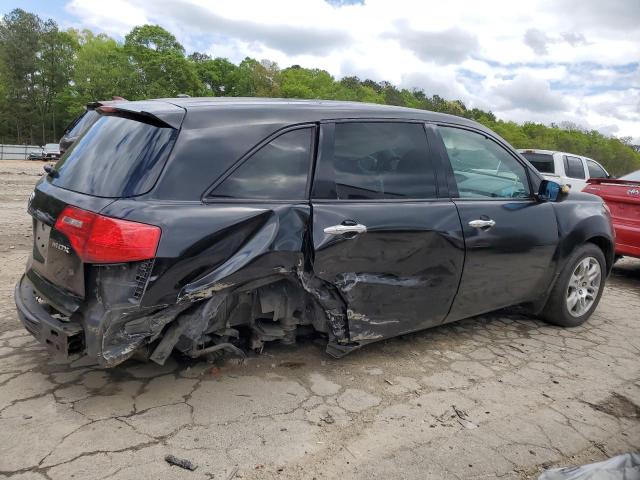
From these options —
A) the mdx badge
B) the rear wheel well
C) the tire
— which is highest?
the mdx badge

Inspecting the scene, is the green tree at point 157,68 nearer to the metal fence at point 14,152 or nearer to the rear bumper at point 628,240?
the metal fence at point 14,152

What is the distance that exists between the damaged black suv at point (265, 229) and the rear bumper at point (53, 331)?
1 centimetres

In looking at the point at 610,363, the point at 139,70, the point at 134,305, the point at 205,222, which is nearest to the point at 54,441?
the point at 134,305

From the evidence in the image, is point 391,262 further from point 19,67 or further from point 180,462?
point 19,67

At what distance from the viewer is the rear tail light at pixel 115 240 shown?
2.43 metres

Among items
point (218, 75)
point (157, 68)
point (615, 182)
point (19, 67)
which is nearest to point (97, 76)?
point (157, 68)

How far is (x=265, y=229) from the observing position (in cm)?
279

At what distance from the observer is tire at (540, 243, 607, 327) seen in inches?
167

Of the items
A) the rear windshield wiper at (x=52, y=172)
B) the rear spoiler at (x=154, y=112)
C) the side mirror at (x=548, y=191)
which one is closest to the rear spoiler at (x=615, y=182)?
the side mirror at (x=548, y=191)

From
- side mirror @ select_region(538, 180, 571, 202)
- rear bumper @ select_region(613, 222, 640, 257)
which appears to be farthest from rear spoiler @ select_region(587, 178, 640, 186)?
side mirror @ select_region(538, 180, 571, 202)

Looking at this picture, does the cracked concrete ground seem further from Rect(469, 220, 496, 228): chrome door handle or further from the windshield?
the windshield

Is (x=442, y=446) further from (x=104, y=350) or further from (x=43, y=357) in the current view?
(x=43, y=357)

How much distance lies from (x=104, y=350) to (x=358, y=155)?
6.02ft

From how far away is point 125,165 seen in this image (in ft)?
8.63
